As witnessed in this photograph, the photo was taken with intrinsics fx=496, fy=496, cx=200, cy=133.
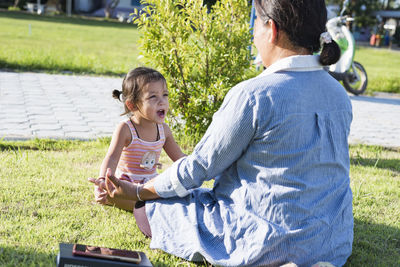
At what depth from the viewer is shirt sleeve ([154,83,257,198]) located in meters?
2.15

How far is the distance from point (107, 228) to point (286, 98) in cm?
139

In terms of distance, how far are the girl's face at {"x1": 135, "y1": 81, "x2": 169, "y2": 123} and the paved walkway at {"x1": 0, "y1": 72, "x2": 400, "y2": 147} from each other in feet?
6.49

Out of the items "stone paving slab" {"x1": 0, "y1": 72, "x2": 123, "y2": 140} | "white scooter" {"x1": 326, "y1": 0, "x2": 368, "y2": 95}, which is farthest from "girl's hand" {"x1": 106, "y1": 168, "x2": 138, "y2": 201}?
"white scooter" {"x1": 326, "y1": 0, "x2": 368, "y2": 95}

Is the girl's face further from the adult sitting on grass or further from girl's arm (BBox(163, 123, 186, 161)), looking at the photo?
the adult sitting on grass

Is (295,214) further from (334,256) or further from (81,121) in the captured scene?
(81,121)

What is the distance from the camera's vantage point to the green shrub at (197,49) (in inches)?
175

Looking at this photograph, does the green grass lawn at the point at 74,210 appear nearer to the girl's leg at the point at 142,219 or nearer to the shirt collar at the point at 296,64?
the girl's leg at the point at 142,219

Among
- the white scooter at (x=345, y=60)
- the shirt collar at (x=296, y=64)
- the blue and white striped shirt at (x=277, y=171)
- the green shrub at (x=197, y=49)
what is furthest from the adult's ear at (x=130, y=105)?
the white scooter at (x=345, y=60)

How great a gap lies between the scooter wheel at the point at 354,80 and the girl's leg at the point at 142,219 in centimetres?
739

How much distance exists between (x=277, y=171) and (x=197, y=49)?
2.57 metres

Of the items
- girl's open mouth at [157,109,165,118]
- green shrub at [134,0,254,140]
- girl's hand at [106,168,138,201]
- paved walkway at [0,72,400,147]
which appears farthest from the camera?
paved walkway at [0,72,400,147]

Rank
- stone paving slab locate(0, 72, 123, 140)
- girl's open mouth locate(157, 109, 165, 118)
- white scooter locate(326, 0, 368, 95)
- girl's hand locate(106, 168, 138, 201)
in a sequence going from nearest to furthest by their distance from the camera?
girl's hand locate(106, 168, 138, 201) → girl's open mouth locate(157, 109, 165, 118) → stone paving slab locate(0, 72, 123, 140) → white scooter locate(326, 0, 368, 95)

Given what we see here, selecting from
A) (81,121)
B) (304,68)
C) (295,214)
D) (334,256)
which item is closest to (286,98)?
(304,68)

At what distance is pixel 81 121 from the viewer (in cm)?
586
